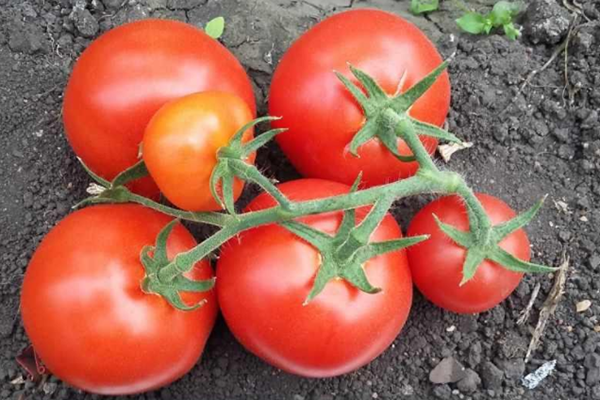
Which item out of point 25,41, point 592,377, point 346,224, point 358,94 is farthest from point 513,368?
point 25,41

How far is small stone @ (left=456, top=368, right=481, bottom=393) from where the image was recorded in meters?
1.81

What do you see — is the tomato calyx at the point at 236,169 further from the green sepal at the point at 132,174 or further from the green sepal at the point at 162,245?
the green sepal at the point at 132,174

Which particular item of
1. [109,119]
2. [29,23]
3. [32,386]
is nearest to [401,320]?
[109,119]

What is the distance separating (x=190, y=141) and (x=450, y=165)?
34.0 inches

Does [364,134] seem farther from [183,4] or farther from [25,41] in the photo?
[25,41]

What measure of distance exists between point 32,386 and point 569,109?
4.94ft

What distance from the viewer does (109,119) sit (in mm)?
1652

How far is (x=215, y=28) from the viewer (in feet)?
7.10

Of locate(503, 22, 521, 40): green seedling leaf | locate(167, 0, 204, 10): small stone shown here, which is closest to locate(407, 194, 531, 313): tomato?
locate(503, 22, 521, 40): green seedling leaf

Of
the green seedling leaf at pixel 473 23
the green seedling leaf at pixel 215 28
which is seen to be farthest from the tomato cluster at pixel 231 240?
the green seedling leaf at pixel 473 23

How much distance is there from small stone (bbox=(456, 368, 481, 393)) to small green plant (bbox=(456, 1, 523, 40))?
944mm

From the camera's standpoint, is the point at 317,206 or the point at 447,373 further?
the point at 447,373

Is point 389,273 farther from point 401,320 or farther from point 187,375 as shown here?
point 187,375

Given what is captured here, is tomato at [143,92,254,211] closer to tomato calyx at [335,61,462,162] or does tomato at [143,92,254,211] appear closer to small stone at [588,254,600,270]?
tomato calyx at [335,61,462,162]
